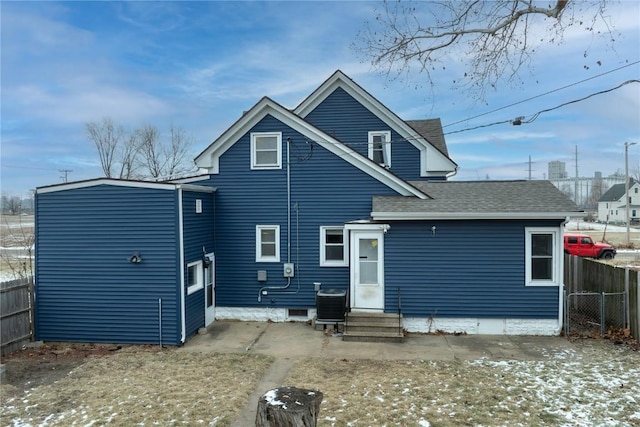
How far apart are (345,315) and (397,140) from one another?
23.2ft

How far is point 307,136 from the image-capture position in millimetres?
12008

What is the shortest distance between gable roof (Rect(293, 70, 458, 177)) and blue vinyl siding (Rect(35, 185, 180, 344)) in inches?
281

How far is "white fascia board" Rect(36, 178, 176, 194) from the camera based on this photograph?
9.85 m

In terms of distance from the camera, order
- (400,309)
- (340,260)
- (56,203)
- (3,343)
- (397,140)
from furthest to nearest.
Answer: (397,140) → (340,260) → (400,309) → (56,203) → (3,343)

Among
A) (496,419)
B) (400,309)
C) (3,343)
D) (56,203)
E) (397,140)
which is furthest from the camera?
(397,140)

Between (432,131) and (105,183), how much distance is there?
12553mm

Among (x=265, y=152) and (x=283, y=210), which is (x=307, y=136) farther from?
(x=283, y=210)

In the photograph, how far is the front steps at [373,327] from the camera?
10.3 m

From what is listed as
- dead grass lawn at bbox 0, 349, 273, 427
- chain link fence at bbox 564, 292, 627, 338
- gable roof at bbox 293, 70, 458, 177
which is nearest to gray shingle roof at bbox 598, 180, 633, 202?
gable roof at bbox 293, 70, 458, 177

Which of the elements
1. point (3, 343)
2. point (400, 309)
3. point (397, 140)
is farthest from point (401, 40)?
point (3, 343)

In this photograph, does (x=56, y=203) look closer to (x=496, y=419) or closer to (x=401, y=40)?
(x=401, y=40)

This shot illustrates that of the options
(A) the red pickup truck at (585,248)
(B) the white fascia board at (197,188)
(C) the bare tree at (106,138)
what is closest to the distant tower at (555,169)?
(A) the red pickup truck at (585,248)

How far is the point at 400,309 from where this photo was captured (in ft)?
36.2

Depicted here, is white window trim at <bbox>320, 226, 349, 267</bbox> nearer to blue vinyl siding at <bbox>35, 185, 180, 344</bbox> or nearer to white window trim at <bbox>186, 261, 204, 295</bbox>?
white window trim at <bbox>186, 261, 204, 295</bbox>
